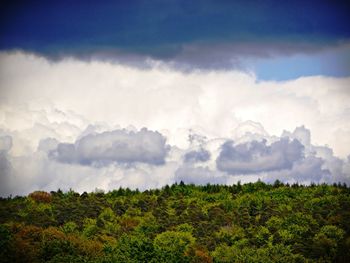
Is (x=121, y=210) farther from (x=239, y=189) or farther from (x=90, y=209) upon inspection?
(x=239, y=189)

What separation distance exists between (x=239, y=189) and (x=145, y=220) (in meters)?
33.2

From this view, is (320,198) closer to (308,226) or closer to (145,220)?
(308,226)

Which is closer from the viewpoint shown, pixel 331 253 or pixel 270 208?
pixel 331 253

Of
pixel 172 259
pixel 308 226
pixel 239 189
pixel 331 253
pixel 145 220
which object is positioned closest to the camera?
pixel 172 259

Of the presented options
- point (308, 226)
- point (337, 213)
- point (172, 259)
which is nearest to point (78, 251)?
point (172, 259)

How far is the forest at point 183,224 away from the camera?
108 meters

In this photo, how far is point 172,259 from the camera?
105 meters

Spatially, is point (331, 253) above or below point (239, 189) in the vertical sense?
below

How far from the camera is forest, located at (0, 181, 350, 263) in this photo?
108 meters

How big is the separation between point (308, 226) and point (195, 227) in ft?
63.8

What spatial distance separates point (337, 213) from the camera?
470 ft

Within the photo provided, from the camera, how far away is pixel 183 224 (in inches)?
5571

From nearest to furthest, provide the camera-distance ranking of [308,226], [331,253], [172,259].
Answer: [172,259] < [331,253] < [308,226]

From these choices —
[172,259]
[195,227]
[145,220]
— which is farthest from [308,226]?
[172,259]
